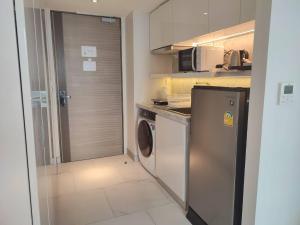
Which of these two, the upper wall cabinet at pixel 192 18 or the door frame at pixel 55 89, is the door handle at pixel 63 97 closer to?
the door frame at pixel 55 89

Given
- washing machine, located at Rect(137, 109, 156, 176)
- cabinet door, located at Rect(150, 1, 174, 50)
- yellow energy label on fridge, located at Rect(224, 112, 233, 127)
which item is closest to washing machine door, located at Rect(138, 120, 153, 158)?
washing machine, located at Rect(137, 109, 156, 176)

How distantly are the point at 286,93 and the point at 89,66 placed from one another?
272 centimetres

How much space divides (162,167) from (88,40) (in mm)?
2128

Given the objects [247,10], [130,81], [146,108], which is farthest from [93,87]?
[247,10]

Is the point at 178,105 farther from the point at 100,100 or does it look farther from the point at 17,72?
the point at 17,72

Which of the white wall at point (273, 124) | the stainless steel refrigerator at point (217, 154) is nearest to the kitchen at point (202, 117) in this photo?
the stainless steel refrigerator at point (217, 154)

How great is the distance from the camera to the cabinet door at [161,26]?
2.57m

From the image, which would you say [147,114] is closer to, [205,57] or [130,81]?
[130,81]

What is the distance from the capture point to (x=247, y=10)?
1.53 meters

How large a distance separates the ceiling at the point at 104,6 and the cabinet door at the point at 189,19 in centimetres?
45

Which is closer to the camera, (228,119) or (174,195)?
(228,119)

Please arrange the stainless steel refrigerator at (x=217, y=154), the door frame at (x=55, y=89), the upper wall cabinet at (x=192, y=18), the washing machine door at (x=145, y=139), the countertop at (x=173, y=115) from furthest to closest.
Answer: the door frame at (x=55, y=89)
the washing machine door at (x=145, y=139)
the countertop at (x=173, y=115)
the upper wall cabinet at (x=192, y=18)
the stainless steel refrigerator at (x=217, y=154)

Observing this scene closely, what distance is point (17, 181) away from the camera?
78 cm

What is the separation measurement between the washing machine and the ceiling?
4.53ft
